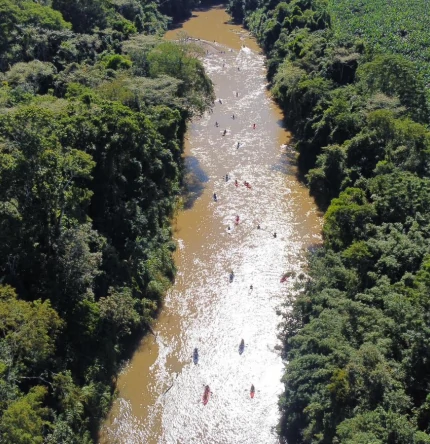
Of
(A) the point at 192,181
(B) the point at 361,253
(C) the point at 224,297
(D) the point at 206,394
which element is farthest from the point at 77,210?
(A) the point at 192,181

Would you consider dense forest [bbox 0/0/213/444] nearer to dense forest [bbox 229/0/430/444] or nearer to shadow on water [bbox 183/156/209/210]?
shadow on water [bbox 183/156/209/210]

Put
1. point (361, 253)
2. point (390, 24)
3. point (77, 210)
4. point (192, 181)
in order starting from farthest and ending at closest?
point (390, 24), point (192, 181), point (77, 210), point (361, 253)

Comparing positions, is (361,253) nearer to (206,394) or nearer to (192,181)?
(206,394)

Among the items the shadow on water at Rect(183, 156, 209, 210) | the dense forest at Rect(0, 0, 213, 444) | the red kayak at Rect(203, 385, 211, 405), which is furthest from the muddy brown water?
the dense forest at Rect(0, 0, 213, 444)

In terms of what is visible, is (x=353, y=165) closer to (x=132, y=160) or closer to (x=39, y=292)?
(x=132, y=160)

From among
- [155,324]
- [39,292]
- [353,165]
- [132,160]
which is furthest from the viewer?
[353,165]

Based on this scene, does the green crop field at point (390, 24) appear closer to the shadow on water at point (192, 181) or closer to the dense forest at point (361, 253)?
the dense forest at point (361, 253)

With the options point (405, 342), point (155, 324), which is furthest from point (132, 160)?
point (405, 342)
